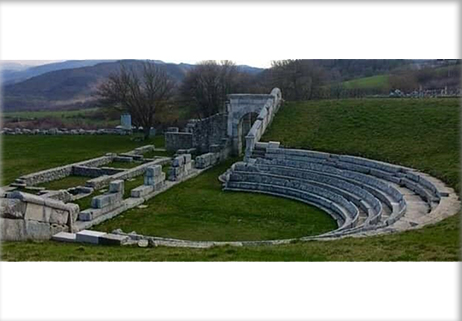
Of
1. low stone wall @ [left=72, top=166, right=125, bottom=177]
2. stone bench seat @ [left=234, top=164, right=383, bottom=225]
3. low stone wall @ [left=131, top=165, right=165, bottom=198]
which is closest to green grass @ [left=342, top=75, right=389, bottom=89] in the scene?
stone bench seat @ [left=234, top=164, right=383, bottom=225]

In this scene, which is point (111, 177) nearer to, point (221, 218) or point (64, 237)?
point (221, 218)

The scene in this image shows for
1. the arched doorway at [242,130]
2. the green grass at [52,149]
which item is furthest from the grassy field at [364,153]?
the green grass at [52,149]

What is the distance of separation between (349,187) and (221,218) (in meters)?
4.79

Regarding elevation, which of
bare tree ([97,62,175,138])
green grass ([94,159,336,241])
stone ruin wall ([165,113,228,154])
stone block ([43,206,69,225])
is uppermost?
bare tree ([97,62,175,138])

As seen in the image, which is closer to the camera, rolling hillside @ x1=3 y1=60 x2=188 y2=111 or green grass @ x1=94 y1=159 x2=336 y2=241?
green grass @ x1=94 y1=159 x2=336 y2=241

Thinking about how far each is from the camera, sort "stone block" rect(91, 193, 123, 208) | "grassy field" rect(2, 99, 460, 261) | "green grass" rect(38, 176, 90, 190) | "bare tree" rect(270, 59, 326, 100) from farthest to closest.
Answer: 1. "bare tree" rect(270, 59, 326, 100)
2. "green grass" rect(38, 176, 90, 190)
3. "stone block" rect(91, 193, 123, 208)
4. "grassy field" rect(2, 99, 460, 261)

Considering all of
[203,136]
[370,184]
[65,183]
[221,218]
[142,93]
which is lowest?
[221,218]

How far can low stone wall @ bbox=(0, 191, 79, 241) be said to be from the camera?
9.98m

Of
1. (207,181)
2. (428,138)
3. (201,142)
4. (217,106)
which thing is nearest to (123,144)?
(201,142)

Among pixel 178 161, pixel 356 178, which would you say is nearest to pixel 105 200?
pixel 178 161

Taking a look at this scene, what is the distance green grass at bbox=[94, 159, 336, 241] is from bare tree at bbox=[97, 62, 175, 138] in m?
18.2

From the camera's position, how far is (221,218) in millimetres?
15680

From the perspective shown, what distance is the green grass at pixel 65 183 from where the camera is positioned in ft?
66.8

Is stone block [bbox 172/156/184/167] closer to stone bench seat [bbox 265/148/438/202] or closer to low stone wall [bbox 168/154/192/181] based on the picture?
low stone wall [bbox 168/154/192/181]
